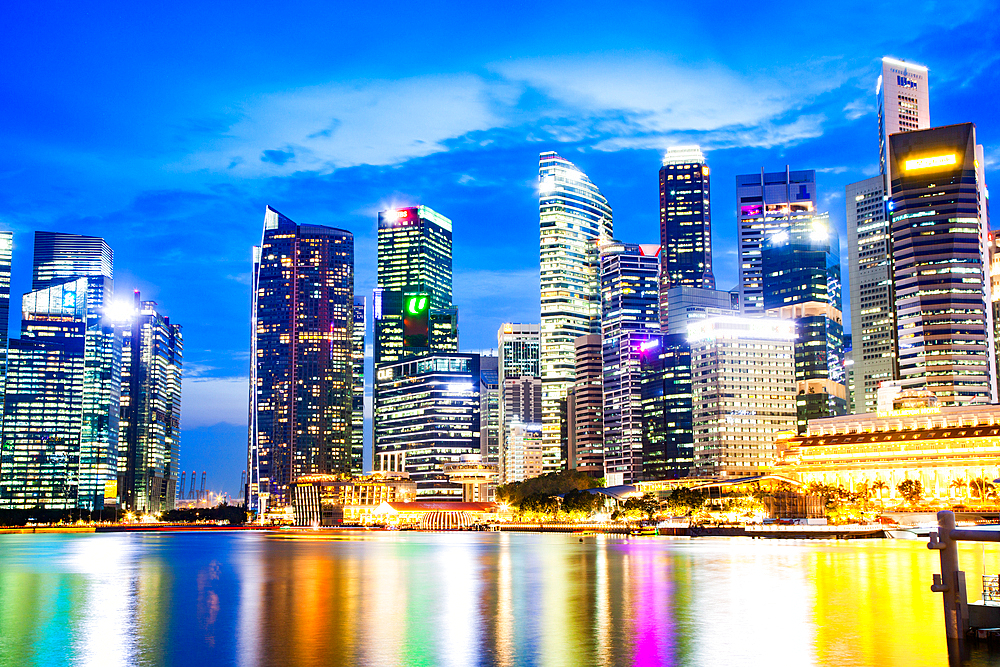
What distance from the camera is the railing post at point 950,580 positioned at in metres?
38.4

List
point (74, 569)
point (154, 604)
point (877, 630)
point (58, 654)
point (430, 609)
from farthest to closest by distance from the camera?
point (74, 569) → point (154, 604) → point (430, 609) → point (877, 630) → point (58, 654)

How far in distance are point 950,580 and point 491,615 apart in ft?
95.9

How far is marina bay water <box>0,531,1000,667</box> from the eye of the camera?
1740 inches

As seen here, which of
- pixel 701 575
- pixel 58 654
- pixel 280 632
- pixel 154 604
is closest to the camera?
pixel 58 654

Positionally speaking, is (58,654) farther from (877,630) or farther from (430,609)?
(877,630)

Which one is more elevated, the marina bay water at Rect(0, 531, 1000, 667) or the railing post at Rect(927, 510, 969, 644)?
the railing post at Rect(927, 510, 969, 644)

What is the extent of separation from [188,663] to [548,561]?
81.8 meters

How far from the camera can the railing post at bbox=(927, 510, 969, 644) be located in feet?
126

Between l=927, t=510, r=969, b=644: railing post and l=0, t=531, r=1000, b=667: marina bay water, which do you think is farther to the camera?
l=0, t=531, r=1000, b=667: marina bay water

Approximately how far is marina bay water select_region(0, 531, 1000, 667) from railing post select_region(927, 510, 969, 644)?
168cm

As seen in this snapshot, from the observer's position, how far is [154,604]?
70.5m

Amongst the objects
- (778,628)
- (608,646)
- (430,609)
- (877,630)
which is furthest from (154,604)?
(877,630)

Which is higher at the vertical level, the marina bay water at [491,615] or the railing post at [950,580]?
the railing post at [950,580]

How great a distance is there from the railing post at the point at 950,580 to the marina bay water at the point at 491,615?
5.51 ft
